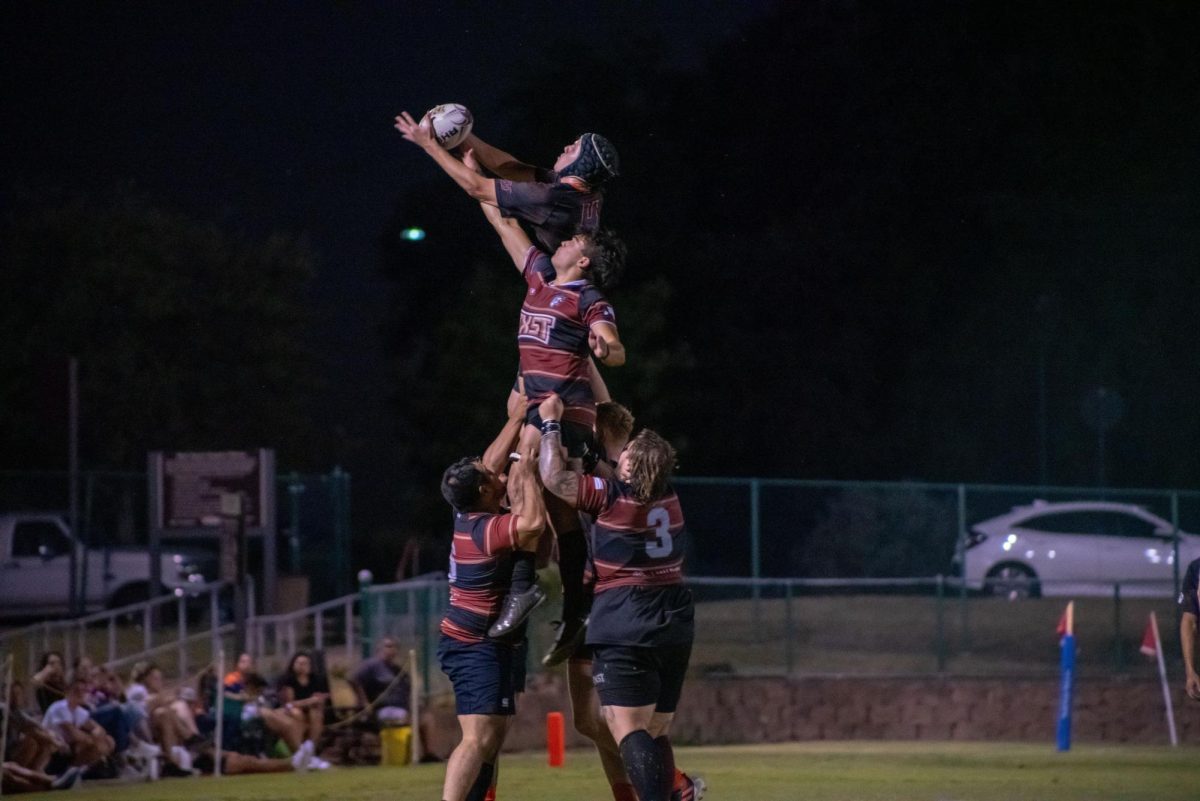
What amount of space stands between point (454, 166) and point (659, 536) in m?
2.25

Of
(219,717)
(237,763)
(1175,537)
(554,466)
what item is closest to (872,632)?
(1175,537)

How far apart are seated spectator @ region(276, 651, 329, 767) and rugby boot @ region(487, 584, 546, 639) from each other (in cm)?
854

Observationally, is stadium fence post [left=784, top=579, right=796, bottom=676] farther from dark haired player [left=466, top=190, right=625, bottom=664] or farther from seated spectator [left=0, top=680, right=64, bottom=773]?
dark haired player [left=466, top=190, right=625, bottom=664]

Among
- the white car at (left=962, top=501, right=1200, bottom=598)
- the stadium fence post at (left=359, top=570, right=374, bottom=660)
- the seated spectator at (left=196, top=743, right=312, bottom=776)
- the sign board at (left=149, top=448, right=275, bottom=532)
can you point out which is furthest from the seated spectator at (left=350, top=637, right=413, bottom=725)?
the white car at (left=962, top=501, right=1200, bottom=598)

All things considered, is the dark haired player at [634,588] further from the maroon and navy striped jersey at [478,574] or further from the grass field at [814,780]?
the grass field at [814,780]

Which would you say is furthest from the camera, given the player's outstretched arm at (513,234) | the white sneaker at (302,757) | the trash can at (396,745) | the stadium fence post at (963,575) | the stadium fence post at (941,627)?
the stadium fence post at (963,575)

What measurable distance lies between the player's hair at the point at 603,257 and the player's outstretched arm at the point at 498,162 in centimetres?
61

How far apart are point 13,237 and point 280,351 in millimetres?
6648

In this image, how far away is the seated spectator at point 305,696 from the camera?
1805 cm

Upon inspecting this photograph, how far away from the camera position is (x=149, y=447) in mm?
Result: 42062

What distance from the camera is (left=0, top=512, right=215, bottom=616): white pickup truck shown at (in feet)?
87.1

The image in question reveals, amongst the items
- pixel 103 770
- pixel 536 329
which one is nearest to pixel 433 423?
pixel 103 770

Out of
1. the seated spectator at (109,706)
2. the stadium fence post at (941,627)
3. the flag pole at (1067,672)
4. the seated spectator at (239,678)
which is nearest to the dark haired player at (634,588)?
the seated spectator at (109,706)

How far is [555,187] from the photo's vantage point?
988cm
